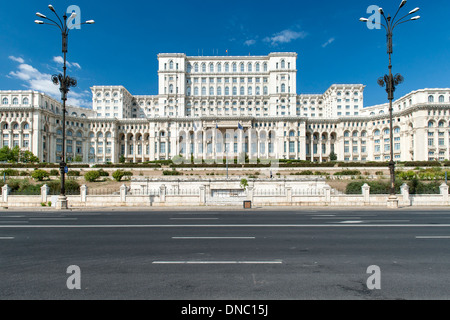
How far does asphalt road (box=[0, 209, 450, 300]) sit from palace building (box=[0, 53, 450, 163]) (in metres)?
65.3

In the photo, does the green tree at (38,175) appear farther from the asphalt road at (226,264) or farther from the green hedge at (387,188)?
the green hedge at (387,188)

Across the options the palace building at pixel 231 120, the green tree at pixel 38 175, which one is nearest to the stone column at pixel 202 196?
the green tree at pixel 38 175

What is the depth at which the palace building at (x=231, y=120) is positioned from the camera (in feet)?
247

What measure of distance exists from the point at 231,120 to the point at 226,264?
248ft

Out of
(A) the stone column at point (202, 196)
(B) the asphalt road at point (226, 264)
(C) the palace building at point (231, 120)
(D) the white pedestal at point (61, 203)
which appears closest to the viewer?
(B) the asphalt road at point (226, 264)

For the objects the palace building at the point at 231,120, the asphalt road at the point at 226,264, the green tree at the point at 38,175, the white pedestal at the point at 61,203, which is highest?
the palace building at the point at 231,120

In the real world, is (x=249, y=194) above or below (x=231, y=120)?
below

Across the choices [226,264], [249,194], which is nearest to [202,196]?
[249,194]

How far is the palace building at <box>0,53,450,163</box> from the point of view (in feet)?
247

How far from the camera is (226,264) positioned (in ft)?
21.5

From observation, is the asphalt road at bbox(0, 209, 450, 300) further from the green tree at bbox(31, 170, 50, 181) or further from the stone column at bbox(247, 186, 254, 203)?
the green tree at bbox(31, 170, 50, 181)

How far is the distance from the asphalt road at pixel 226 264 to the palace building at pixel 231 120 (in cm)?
6525

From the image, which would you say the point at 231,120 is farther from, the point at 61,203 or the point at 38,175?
the point at 61,203

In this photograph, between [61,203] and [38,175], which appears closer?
[61,203]
